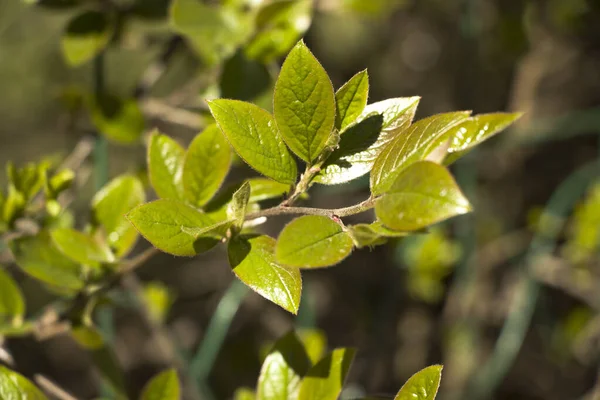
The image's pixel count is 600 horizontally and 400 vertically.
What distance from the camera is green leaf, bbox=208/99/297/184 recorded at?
0.49 m

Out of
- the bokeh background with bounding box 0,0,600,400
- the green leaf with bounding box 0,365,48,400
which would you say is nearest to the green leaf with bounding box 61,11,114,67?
the bokeh background with bounding box 0,0,600,400

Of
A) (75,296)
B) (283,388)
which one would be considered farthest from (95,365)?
(283,388)

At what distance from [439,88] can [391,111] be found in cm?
184

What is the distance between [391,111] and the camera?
1.64 ft

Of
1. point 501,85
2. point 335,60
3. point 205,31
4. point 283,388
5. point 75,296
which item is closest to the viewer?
point 283,388

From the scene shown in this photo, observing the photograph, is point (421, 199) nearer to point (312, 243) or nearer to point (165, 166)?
point (312, 243)

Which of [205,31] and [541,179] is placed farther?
[541,179]

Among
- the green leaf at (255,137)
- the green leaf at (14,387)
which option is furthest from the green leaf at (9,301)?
the green leaf at (255,137)

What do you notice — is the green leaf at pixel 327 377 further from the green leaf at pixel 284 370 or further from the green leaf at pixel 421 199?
the green leaf at pixel 421 199

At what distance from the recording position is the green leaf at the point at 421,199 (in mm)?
381

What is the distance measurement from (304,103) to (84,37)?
1.73ft

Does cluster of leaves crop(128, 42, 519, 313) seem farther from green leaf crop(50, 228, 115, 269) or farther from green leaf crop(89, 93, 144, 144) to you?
green leaf crop(89, 93, 144, 144)

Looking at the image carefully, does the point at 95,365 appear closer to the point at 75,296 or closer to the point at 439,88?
the point at 75,296

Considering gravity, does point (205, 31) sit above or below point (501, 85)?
above
